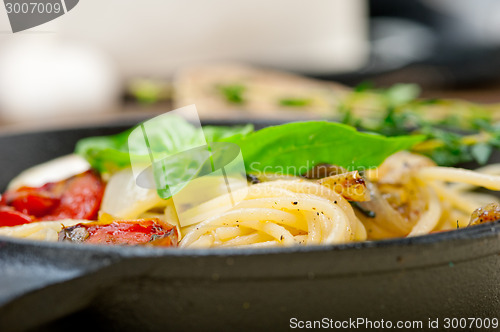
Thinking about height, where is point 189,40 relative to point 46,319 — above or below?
below

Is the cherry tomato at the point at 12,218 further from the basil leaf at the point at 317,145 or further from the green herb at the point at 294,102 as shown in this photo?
the green herb at the point at 294,102

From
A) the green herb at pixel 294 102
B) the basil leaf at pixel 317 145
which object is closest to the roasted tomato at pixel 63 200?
the basil leaf at pixel 317 145

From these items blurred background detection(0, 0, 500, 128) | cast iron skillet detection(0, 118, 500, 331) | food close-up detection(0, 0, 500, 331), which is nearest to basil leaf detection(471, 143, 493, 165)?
food close-up detection(0, 0, 500, 331)

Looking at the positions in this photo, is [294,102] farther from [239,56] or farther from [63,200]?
[239,56]

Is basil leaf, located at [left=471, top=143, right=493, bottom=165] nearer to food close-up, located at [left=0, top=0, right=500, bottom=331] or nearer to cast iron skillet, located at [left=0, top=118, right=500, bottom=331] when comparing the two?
food close-up, located at [left=0, top=0, right=500, bottom=331]

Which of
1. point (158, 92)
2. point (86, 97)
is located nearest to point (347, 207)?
point (158, 92)

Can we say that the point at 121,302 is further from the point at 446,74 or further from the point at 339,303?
the point at 446,74

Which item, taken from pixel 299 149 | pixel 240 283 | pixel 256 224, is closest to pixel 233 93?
pixel 299 149
